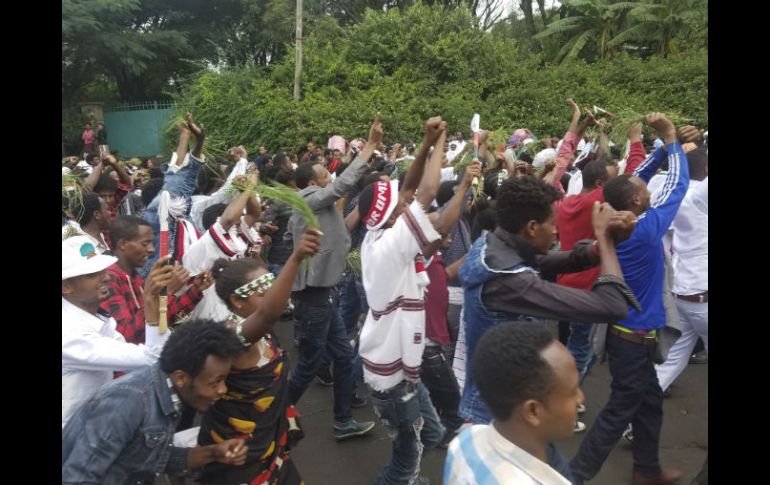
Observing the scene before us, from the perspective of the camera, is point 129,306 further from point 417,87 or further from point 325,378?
point 417,87

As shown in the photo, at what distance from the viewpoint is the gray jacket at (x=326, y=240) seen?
15.5ft

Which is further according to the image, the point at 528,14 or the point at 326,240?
the point at 528,14

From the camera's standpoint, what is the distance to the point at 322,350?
4812 millimetres

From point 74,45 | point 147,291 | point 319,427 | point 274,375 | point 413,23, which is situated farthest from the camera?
point 74,45

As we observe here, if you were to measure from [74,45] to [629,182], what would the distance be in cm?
2533

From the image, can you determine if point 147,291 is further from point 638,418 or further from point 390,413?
point 638,418

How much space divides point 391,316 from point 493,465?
1734mm

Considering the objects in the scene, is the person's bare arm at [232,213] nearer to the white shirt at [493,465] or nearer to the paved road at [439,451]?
the paved road at [439,451]

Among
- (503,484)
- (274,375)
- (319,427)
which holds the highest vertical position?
(503,484)

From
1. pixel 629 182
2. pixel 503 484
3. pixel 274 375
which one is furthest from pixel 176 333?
pixel 629 182

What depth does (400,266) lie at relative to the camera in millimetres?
3383

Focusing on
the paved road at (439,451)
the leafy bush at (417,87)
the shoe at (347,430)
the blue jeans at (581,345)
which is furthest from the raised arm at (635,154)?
the leafy bush at (417,87)

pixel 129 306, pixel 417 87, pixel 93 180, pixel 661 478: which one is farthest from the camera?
pixel 417 87

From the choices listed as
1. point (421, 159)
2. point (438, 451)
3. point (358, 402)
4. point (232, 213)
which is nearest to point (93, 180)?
point (232, 213)
